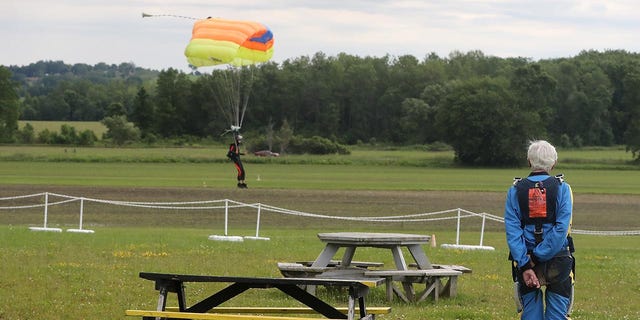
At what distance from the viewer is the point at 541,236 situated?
341 inches

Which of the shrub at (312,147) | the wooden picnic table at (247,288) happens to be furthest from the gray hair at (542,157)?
the shrub at (312,147)

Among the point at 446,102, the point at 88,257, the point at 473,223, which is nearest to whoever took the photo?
the point at 88,257

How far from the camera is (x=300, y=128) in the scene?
474 feet

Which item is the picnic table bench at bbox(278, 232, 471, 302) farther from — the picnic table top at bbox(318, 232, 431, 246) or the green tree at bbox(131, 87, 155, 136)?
the green tree at bbox(131, 87, 155, 136)

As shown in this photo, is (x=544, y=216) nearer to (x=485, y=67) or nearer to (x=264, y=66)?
(x=264, y=66)

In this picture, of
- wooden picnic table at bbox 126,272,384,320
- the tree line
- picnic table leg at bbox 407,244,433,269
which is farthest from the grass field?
the tree line

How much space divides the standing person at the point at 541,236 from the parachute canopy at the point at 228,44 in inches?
1224

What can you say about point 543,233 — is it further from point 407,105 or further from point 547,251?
point 407,105

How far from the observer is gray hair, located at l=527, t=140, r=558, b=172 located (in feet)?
28.8

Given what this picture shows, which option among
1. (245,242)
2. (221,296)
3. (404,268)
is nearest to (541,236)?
(221,296)

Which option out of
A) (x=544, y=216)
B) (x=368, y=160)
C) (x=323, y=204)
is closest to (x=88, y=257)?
(x=544, y=216)

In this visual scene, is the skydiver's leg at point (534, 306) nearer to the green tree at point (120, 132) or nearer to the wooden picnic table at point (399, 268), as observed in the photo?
the wooden picnic table at point (399, 268)

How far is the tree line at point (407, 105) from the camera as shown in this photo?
3979 inches

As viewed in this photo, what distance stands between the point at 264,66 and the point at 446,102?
47028 millimetres
